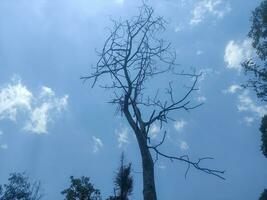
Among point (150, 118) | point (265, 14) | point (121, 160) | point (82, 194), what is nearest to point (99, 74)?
point (150, 118)

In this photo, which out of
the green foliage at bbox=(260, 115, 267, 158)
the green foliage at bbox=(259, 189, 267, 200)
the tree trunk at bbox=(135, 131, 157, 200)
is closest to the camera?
the tree trunk at bbox=(135, 131, 157, 200)

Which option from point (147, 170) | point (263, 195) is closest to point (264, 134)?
point (263, 195)

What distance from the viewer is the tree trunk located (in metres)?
6.26

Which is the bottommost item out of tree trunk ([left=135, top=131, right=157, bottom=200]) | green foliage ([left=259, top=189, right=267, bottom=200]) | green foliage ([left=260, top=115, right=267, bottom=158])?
tree trunk ([left=135, top=131, right=157, bottom=200])

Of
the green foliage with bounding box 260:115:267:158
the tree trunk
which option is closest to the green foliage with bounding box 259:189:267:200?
the green foliage with bounding box 260:115:267:158

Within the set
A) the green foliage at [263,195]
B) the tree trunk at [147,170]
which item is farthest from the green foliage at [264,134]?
the tree trunk at [147,170]

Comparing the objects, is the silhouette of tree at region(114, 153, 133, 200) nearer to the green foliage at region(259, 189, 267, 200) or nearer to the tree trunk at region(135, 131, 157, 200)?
the green foliage at region(259, 189, 267, 200)

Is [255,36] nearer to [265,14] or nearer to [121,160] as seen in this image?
[265,14]

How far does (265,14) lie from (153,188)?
1453 cm

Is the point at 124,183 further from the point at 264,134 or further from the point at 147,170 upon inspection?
the point at 147,170

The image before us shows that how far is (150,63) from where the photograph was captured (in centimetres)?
842

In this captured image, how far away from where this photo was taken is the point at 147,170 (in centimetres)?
655

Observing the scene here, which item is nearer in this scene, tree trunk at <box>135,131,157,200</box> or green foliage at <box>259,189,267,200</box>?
tree trunk at <box>135,131,157,200</box>

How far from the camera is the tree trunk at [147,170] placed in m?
6.26
